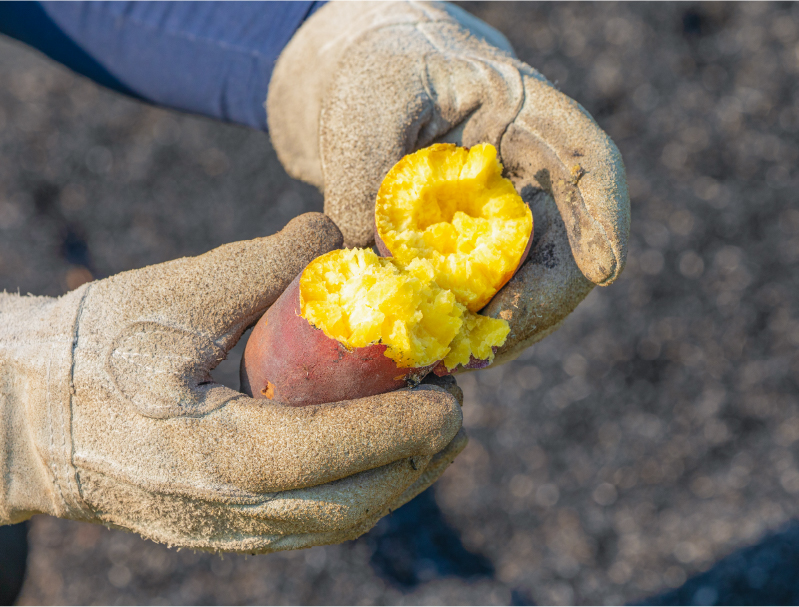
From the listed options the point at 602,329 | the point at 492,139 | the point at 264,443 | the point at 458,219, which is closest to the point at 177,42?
the point at 492,139

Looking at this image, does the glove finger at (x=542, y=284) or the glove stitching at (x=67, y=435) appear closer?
the glove stitching at (x=67, y=435)

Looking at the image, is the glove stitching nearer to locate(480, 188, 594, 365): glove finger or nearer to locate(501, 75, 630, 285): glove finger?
locate(480, 188, 594, 365): glove finger

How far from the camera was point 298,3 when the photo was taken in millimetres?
2262

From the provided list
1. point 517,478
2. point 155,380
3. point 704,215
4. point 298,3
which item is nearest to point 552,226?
point 155,380

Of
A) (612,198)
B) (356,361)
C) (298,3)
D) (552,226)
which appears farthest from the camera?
(298,3)

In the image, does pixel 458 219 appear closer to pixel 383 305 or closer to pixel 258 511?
pixel 383 305

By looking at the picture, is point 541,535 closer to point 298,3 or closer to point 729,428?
point 729,428

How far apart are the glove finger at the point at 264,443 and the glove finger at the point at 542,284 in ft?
1.14

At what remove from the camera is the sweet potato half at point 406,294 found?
53.0 inches

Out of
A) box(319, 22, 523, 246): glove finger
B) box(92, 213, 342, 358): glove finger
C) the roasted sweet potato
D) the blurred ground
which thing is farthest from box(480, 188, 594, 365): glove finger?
the blurred ground

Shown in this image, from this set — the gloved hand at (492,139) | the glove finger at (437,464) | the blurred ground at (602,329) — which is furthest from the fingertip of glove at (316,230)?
the blurred ground at (602,329)

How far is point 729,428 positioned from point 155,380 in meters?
3.45

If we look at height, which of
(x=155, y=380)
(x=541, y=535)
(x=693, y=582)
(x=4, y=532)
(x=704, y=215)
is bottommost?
(x=4, y=532)

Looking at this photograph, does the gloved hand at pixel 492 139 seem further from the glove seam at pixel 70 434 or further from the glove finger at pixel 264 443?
the glove seam at pixel 70 434
